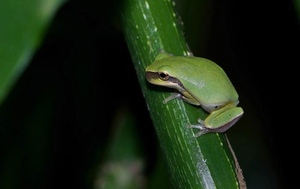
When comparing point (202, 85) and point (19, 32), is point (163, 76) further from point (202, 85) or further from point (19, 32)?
point (19, 32)

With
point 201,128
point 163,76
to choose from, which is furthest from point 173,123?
point 163,76

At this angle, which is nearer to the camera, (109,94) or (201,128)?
(201,128)

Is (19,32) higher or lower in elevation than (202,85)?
higher

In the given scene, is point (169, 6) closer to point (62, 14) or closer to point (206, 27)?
point (62, 14)

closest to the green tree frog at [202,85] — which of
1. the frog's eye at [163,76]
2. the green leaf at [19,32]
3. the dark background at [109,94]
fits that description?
the frog's eye at [163,76]

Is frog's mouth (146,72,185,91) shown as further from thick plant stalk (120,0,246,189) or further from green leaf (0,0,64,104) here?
green leaf (0,0,64,104)

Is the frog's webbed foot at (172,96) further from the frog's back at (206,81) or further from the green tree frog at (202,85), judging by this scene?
the frog's back at (206,81)
